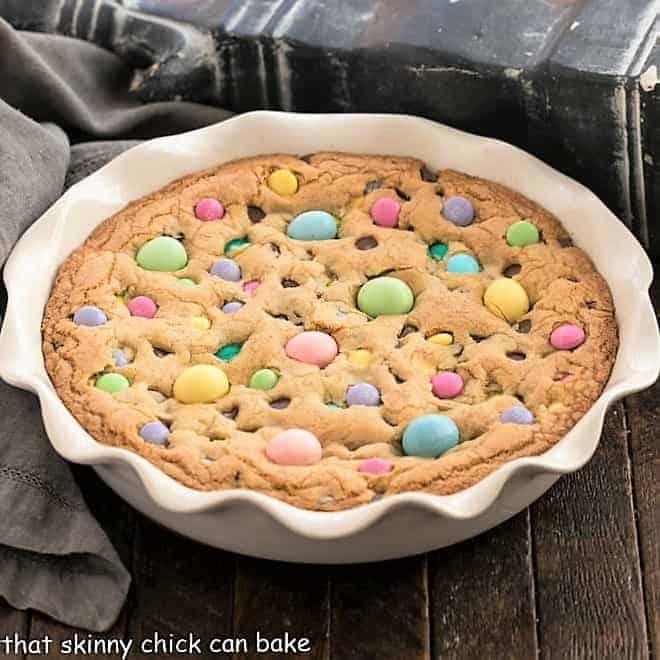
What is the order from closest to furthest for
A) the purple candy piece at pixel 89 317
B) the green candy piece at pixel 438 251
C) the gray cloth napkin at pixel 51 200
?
1. the gray cloth napkin at pixel 51 200
2. the purple candy piece at pixel 89 317
3. the green candy piece at pixel 438 251

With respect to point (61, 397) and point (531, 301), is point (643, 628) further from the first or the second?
point (61, 397)

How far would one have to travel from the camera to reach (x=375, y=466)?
47.7 inches

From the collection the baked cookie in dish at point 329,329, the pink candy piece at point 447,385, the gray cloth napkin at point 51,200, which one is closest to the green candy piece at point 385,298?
the baked cookie in dish at point 329,329

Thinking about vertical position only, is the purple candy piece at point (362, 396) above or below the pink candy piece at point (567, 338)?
above

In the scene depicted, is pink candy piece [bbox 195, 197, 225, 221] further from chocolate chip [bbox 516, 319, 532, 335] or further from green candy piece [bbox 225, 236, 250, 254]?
chocolate chip [bbox 516, 319, 532, 335]

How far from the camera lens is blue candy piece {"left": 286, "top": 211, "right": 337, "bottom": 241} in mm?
1497

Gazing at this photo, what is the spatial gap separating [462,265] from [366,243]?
0.12 metres

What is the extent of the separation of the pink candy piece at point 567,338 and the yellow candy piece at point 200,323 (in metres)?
0.36

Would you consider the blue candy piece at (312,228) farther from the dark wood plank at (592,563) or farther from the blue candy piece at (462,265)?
the dark wood plank at (592,563)

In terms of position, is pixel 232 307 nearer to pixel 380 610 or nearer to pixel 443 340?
pixel 443 340

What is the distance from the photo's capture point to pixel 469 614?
126 cm

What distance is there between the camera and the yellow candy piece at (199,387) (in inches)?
51.7

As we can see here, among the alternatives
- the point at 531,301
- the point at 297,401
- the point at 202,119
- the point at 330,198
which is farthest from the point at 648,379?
the point at 202,119

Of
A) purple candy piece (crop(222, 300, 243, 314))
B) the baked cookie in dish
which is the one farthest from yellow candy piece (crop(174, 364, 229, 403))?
purple candy piece (crop(222, 300, 243, 314))
